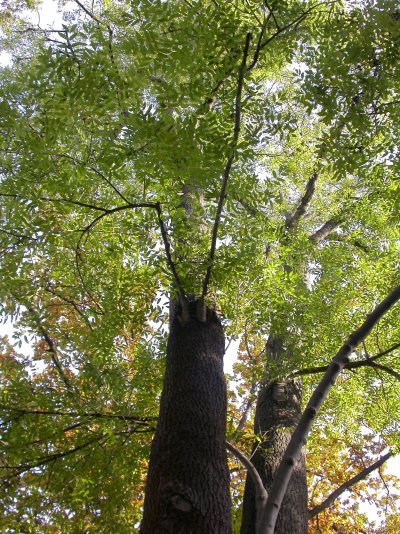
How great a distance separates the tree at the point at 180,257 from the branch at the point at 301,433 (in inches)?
0.5

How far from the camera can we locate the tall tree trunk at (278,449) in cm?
404

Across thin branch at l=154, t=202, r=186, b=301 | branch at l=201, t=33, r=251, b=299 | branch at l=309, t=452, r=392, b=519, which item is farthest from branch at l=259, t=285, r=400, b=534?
branch at l=309, t=452, r=392, b=519

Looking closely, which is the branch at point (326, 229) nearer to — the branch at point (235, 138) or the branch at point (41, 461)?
the branch at point (235, 138)

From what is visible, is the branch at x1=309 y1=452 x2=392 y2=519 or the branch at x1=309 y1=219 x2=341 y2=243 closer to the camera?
the branch at x1=309 y1=452 x2=392 y2=519

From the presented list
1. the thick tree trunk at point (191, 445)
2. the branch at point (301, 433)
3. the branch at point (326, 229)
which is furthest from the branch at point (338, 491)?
the branch at point (326, 229)

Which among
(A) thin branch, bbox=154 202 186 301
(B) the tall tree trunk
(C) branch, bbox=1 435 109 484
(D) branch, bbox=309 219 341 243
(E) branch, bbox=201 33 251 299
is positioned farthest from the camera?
(D) branch, bbox=309 219 341 243

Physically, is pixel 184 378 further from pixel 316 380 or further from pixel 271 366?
pixel 316 380

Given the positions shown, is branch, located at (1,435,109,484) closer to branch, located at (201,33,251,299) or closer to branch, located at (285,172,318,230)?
branch, located at (201,33,251,299)

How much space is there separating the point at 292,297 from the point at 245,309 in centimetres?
93

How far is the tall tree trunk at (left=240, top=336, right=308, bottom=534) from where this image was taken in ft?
13.3

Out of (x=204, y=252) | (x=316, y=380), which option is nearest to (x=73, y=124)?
(x=204, y=252)

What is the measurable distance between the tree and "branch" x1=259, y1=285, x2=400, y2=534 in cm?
1

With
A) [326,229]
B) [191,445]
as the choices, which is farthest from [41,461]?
[326,229]

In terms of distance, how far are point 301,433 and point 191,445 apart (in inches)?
27.6
